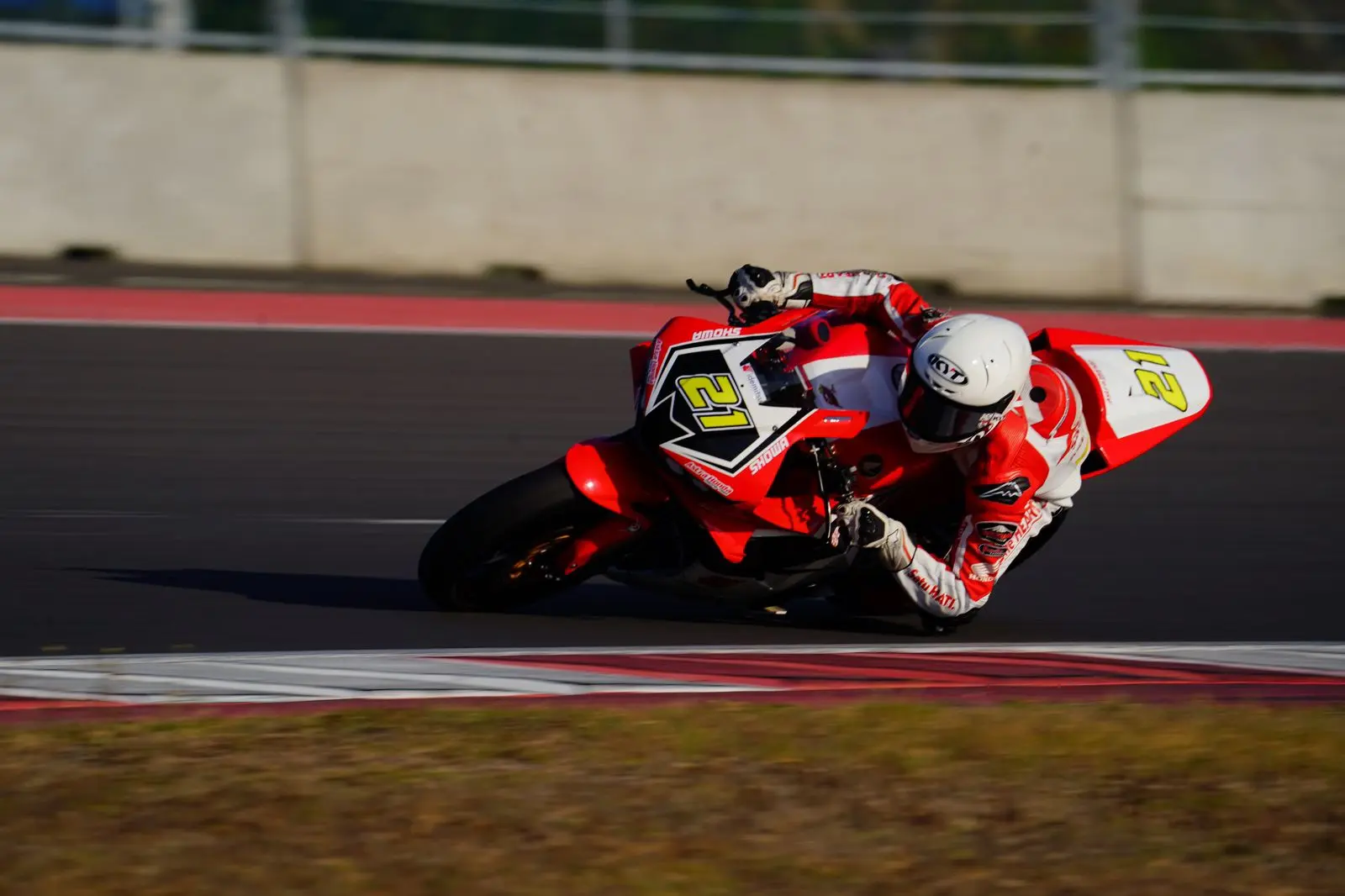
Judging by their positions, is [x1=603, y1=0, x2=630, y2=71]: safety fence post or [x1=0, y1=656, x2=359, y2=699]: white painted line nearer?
[x1=0, y1=656, x2=359, y2=699]: white painted line

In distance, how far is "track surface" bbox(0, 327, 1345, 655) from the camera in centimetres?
655

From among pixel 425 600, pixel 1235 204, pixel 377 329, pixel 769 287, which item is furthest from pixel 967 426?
pixel 1235 204

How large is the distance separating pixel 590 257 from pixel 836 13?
2658 millimetres

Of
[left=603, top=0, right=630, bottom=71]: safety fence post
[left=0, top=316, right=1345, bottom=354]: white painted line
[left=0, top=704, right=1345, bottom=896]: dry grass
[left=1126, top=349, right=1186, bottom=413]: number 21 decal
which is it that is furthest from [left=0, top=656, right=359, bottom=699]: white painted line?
[left=603, top=0, right=630, bottom=71]: safety fence post

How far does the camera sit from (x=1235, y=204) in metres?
13.5

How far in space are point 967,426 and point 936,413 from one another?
4.7 inches

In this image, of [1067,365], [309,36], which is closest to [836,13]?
[309,36]

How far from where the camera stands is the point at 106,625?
628 cm

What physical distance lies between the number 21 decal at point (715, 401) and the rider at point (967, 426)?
→ 1.37ft

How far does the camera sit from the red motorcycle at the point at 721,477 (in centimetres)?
580

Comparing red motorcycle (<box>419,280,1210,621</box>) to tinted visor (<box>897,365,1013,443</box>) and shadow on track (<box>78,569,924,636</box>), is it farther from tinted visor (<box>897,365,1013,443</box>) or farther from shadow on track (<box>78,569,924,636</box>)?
shadow on track (<box>78,569,924,636</box>)

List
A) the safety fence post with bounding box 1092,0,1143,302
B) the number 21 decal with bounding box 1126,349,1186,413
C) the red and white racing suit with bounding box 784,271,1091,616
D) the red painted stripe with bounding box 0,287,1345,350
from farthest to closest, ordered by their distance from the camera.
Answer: the safety fence post with bounding box 1092,0,1143,302 < the red painted stripe with bounding box 0,287,1345,350 < the number 21 decal with bounding box 1126,349,1186,413 < the red and white racing suit with bounding box 784,271,1091,616

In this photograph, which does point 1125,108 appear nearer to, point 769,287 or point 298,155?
point 298,155

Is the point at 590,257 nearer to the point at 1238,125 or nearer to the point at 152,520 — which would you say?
the point at 1238,125
